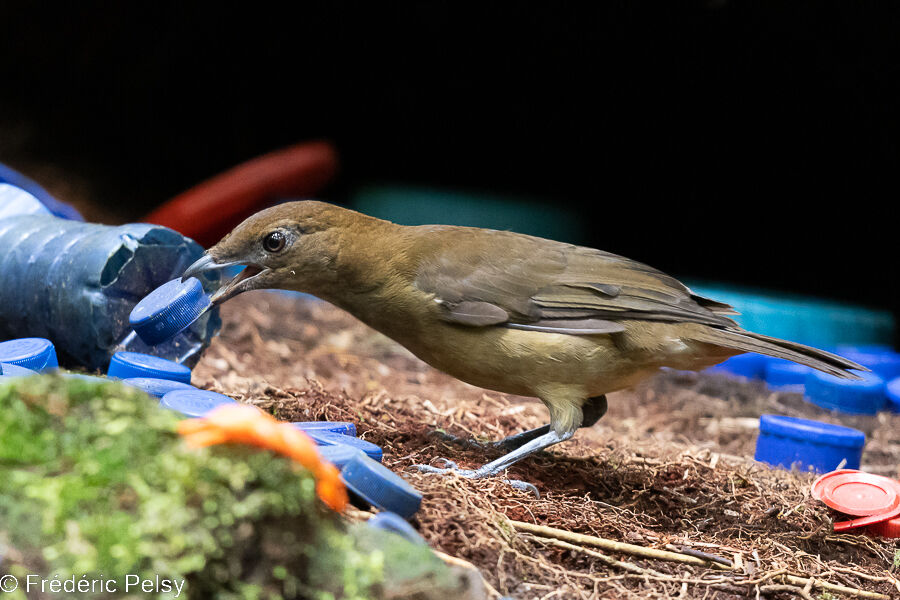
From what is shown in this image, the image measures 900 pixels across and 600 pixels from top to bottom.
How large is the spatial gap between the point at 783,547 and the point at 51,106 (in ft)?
27.4

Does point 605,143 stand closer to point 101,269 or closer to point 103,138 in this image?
point 103,138

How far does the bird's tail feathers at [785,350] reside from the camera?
3.98m

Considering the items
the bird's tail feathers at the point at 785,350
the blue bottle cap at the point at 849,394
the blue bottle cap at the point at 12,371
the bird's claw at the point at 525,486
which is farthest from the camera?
the blue bottle cap at the point at 849,394

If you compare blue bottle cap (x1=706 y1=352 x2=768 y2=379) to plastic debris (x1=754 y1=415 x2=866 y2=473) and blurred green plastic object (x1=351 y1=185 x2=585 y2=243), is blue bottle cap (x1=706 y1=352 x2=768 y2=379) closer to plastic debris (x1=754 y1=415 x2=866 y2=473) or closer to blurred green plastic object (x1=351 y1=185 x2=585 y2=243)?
plastic debris (x1=754 y1=415 x2=866 y2=473)

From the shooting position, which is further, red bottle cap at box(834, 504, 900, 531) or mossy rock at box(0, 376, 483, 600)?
red bottle cap at box(834, 504, 900, 531)

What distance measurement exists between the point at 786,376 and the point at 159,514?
660cm

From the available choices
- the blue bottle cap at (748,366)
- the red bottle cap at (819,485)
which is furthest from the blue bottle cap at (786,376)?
the red bottle cap at (819,485)

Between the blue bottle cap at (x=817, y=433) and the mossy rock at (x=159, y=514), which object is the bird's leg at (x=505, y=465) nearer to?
the mossy rock at (x=159, y=514)

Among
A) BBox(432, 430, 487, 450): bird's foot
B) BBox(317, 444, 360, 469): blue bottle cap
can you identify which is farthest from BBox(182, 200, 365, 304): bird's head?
BBox(317, 444, 360, 469): blue bottle cap

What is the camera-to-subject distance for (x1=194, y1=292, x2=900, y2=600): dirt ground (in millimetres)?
2967

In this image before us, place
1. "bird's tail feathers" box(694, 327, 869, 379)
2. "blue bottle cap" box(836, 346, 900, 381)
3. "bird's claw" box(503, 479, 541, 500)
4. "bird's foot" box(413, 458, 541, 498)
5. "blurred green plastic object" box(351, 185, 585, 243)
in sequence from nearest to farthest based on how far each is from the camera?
1. "bird's foot" box(413, 458, 541, 498)
2. "bird's claw" box(503, 479, 541, 500)
3. "bird's tail feathers" box(694, 327, 869, 379)
4. "blue bottle cap" box(836, 346, 900, 381)
5. "blurred green plastic object" box(351, 185, 585, 243)

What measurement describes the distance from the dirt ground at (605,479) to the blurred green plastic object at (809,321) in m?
1.17

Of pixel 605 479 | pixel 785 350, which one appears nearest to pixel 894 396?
pixel 785 350

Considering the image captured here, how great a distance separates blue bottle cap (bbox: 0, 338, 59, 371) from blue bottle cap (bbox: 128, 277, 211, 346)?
16.9 inches
